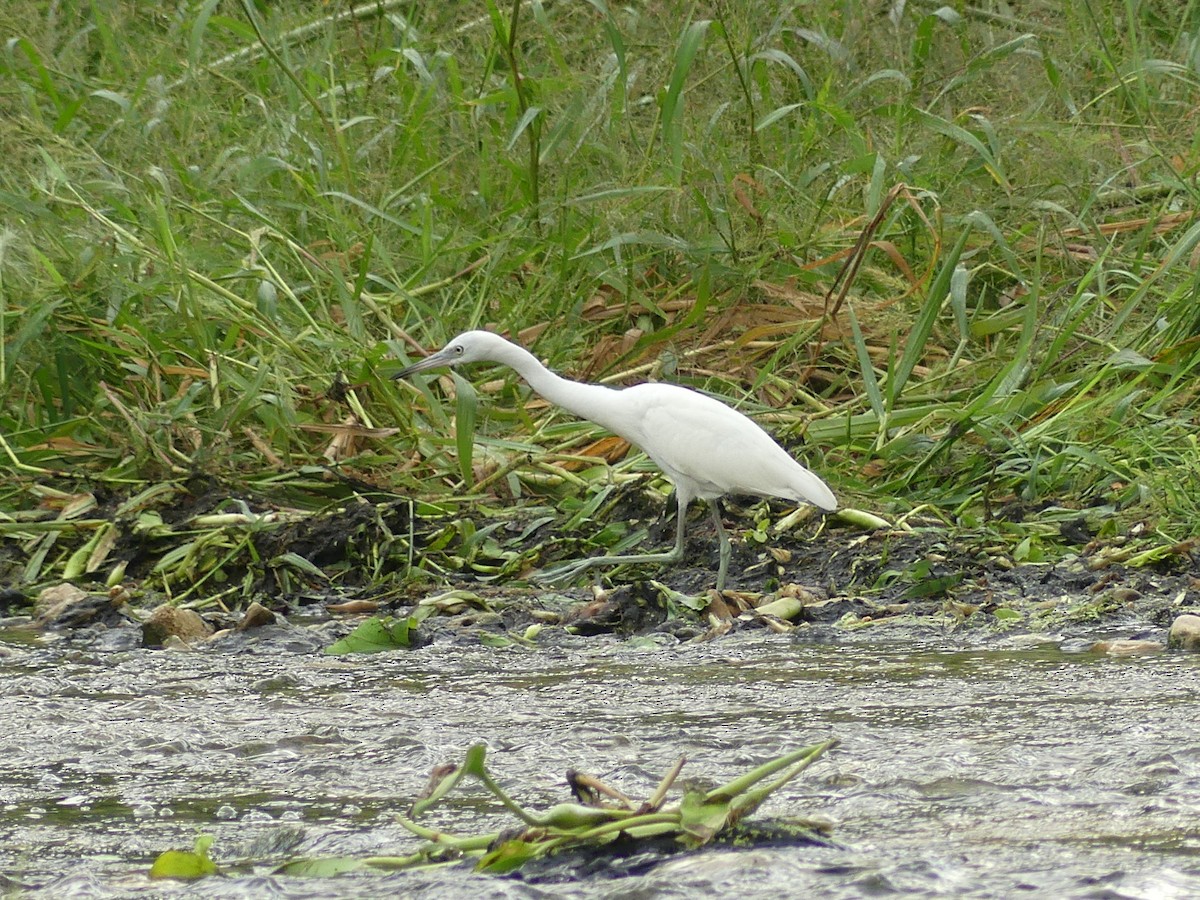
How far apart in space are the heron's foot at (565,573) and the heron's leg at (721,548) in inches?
13.2

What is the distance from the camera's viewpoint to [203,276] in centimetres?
522

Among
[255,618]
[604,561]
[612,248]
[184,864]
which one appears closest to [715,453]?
[604,561]

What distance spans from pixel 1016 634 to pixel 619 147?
273 cm

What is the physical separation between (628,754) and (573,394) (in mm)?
2226

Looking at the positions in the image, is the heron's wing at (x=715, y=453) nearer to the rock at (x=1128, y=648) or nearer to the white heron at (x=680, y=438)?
the white heron at (x=680, y=438)

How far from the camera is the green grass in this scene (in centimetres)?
486

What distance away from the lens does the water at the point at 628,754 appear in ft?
5.96

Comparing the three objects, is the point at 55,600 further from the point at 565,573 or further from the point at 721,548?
the point at 721,548

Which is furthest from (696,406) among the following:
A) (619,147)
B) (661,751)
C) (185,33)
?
(185,33)

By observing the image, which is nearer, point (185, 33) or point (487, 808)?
point (487, 808)

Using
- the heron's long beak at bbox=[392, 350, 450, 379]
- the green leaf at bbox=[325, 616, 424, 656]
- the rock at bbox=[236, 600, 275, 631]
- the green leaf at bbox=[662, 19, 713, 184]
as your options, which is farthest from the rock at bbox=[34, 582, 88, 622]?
the green leaf at bbox=[662, 19, 713, 184]

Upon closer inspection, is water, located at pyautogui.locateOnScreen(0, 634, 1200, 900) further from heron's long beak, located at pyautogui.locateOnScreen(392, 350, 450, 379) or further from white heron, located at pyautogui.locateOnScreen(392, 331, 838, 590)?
heron's long beak, located at pyautogui.locateOnScreen(392, 350, 450, 379)

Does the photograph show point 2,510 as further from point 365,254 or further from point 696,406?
point 696,406

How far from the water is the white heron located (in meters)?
0.67
